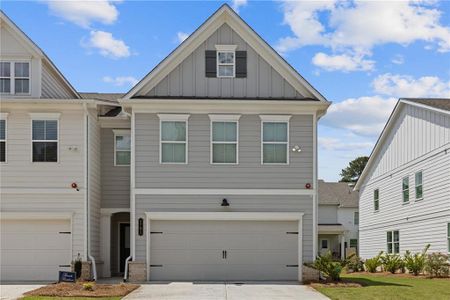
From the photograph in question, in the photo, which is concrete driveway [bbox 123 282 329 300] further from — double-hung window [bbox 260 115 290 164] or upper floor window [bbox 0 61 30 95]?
upper floor window [bbox 0 61 30 95]

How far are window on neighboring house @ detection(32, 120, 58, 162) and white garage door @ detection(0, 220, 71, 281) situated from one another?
7.10ft

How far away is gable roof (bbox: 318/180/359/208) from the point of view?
51.6 m

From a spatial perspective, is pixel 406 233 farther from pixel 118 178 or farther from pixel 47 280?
pixel 47 280

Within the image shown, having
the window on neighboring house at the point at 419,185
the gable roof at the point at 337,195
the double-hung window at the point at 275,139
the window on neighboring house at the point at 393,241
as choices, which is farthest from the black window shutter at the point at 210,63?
the gable roof at the point at 337,195

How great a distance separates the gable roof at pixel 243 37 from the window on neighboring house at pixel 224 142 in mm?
2380

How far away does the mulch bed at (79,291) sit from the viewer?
1608 centimetres

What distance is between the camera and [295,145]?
20672mm

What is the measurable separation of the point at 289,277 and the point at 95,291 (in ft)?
22.4

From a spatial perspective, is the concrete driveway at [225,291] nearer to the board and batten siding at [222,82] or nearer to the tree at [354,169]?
the board and batten siding at [222,82]

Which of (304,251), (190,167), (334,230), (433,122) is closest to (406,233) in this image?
(433,122)

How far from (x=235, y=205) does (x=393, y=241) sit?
43.2 ft

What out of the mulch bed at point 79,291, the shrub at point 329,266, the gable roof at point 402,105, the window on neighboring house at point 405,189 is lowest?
the mulch bed at point 79,291

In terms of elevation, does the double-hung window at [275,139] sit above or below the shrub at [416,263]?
above

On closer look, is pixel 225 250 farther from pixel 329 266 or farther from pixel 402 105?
pixel 402 105
